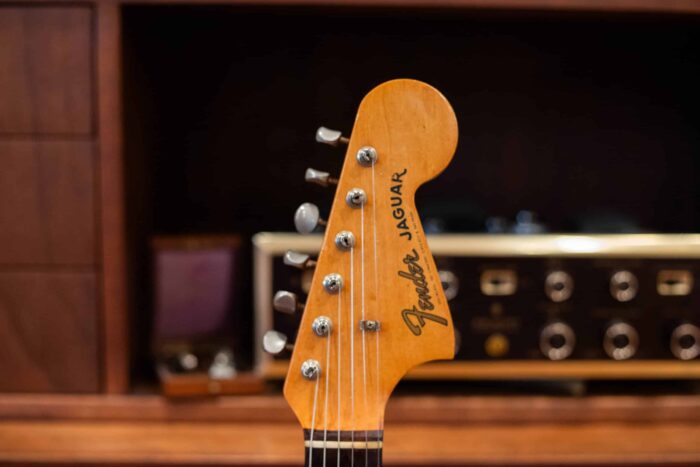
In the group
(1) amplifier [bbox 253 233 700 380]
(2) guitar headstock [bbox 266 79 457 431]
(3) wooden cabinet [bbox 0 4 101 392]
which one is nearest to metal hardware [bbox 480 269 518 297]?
(1) amplifier [bbox 253 233 700 380]

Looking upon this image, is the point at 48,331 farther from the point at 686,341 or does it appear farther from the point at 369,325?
the point at 686,341

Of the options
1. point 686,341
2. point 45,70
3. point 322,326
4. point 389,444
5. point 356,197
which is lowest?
point 389,444

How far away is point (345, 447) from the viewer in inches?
25.4

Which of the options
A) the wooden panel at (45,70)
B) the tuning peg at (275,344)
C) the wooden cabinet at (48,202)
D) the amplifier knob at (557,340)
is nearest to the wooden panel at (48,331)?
the wooden cabinet at (48,202)

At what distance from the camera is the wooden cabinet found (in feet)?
3.16

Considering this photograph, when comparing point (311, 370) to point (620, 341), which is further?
point (620, 341)

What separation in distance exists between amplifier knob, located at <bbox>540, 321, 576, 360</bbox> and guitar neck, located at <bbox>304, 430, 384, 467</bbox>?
1.41 ft

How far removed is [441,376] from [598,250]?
260mm

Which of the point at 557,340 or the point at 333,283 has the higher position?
the point at 333,283

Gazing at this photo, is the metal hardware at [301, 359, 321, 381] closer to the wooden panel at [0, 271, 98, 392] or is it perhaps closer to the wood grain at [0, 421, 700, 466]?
the wood grain at [0, 421, 700, 466]

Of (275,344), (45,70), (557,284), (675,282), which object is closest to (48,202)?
(45,70)

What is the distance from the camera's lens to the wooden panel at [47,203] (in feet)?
3.20

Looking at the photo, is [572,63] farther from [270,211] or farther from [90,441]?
[90,441]

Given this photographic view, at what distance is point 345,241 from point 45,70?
547 millimetres
